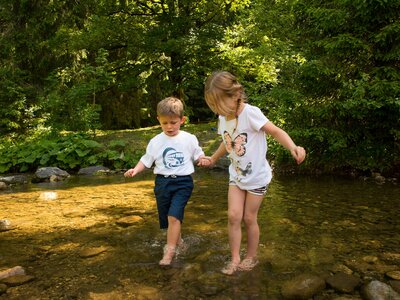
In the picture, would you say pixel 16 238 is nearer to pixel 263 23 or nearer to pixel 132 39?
pixel 132 39

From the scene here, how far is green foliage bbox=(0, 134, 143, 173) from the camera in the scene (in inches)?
429

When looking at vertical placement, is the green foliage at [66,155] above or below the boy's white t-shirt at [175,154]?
below

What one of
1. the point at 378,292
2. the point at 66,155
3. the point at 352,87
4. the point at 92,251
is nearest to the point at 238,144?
the point at 378,292

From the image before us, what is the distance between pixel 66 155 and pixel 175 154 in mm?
8017

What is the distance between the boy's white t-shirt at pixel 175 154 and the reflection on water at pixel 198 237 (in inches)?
30.8

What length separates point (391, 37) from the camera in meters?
7.44

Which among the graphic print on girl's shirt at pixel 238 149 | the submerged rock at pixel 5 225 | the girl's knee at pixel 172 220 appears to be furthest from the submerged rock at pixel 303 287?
the submerged rock at pixel 5 225

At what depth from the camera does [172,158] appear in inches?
151

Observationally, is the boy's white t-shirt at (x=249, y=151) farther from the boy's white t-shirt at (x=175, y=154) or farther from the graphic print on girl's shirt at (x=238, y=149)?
the boy's white t-shirt at (x=175, y=154)

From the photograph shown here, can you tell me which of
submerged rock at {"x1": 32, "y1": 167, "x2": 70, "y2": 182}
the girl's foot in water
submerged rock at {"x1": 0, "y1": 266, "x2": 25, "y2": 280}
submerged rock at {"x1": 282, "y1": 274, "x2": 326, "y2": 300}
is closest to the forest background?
submerged rock at {"x1": 32, "y1": 167, "x2": 70, "y2": 182}

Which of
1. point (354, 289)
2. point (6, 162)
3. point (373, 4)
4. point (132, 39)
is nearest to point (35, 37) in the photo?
point (132, 39)

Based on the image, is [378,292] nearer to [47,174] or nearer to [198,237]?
[198,237]

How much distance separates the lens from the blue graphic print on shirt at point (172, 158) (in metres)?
3.83

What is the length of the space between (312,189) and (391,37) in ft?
10.7
